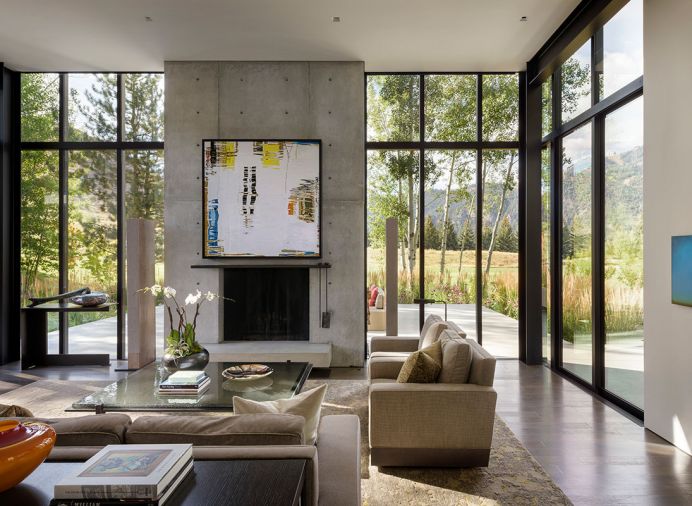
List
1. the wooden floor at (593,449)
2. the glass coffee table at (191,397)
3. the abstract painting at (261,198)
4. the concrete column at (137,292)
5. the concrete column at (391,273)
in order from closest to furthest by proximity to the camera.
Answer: the wooden floor at (593,449) → the glass coffee table at (191,397) → the concrete column at (391,273) → the concrete column at (137,292) → the abstract painting at (261,198)

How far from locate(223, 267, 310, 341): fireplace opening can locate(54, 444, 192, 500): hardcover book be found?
481 centimetres

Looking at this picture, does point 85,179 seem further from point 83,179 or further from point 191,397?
point 191,397

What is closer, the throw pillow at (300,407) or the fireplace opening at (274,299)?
the throw pillow at (300,407)

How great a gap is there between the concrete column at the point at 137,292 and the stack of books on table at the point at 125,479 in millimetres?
4656

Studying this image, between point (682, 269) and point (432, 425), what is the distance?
200cm

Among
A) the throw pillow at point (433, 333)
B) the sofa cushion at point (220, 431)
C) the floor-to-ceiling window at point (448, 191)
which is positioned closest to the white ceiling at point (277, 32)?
the floor-to-ceiling window at point (448, 191)

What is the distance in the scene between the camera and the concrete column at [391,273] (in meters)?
5.43

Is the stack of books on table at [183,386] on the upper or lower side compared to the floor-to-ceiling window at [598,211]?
lower

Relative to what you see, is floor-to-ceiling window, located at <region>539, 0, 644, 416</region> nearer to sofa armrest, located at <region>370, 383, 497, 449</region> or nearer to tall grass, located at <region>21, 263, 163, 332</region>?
sofa armrest, located at <region>370, 383, 497, 449</region>

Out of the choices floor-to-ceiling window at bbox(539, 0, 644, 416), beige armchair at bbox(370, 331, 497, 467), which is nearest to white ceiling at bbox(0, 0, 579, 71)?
floor-to-ceiling window at bbox(539, 0, 644, 416)

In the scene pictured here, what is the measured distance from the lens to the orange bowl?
3.68 ft

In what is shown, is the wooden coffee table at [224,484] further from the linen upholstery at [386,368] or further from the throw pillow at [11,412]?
the linen upholstery at [386,368]

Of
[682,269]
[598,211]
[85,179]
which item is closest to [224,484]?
[682,269]

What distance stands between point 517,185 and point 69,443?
5812mm
